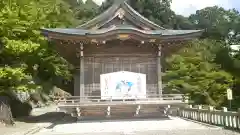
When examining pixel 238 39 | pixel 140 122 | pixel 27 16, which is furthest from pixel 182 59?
pixel 238 39

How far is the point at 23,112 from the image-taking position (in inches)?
1078

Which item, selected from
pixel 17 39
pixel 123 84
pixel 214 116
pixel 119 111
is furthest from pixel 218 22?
pixel 17 39

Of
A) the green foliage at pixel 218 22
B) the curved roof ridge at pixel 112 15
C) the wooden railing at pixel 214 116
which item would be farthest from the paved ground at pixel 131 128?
the green foliage at pixel 218 22

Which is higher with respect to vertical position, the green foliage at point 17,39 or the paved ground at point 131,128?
the green foliage at point 17,39

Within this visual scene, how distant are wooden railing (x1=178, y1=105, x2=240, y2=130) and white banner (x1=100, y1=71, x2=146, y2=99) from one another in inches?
166

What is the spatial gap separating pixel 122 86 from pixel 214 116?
6324 millimetres

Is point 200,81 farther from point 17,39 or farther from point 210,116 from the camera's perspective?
point 17,39

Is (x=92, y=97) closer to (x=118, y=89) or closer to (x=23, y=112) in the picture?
(x=118, y=89)

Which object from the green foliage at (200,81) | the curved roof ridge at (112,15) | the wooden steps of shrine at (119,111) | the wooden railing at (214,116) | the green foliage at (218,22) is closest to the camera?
the wooden railing at (214,116)

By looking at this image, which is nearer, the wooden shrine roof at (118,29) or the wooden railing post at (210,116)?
the wooden railing post at (210,116)

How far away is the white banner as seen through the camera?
20.8 m

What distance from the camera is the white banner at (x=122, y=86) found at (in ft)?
68.2

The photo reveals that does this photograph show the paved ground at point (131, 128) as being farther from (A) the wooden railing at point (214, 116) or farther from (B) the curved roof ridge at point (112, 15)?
(B) the curved roof ridge at point (112, 15)

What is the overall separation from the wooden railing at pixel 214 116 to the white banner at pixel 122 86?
13.9 feet
